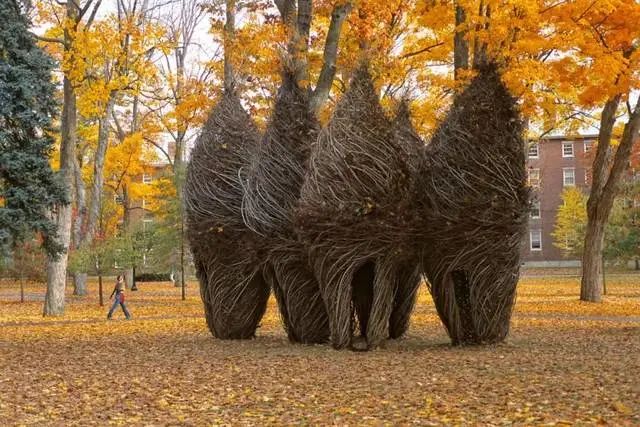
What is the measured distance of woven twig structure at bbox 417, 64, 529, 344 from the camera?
12.7 meters

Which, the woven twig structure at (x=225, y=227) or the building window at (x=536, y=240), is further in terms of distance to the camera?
the building window at (x=536, y=240)

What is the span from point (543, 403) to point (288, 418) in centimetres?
259

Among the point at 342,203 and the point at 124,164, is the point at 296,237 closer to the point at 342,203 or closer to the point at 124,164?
the point at 342,203

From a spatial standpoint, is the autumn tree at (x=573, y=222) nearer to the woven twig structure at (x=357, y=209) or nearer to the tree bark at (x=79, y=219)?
the tree bark at (x=79, y=219)

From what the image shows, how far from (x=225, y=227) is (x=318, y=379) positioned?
204 inches

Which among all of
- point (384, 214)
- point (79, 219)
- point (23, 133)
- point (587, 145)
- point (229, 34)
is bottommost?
point (384, 214)

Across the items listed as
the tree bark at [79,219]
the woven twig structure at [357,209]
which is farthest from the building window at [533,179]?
the tree bark at [79,219]

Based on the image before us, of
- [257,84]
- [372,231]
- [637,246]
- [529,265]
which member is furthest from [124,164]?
[529,265]

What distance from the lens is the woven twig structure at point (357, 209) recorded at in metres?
12.8

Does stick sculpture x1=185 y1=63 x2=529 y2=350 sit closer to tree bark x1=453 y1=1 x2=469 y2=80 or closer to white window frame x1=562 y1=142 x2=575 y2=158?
tree bark x1=453 y1=1 x2=469 y2=80

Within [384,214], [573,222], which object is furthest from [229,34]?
[573,222]

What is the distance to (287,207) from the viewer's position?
1445 cm

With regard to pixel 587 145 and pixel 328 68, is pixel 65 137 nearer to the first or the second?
pixel 328 68

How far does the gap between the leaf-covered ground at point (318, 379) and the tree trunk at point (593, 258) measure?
762 cm
